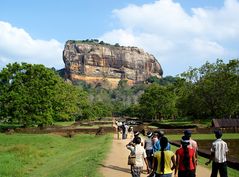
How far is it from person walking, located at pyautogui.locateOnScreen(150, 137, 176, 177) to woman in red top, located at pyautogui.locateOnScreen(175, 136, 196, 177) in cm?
27

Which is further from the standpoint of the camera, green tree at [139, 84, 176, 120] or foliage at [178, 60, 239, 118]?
green tree at [139, 84, 176, 120]

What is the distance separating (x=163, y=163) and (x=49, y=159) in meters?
16.9

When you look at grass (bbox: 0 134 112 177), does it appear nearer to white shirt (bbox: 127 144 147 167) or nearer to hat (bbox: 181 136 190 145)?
white shirt (bbox: 127 144 147 167)

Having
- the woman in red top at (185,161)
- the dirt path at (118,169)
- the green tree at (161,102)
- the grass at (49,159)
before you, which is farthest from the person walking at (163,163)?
the green tree at (161,102)

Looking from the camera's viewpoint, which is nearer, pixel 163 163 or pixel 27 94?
pixel 163 163

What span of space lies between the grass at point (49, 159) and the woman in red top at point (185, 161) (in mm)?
5433

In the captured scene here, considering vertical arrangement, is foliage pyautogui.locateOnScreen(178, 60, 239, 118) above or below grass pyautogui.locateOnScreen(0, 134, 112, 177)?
above

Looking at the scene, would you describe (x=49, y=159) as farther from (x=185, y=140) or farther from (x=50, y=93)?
(x=50, y=93)

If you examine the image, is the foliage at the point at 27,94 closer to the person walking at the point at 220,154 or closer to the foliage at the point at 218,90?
the foliage at the point at 218,90

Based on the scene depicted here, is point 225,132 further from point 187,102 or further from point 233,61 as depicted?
point 187,102

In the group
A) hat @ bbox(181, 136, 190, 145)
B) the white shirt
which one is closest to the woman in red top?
hat @ bbox(181, 136, 190, 145)

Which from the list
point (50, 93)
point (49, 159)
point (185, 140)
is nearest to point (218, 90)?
point (50, 93)

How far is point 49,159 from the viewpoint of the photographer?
80.8ft

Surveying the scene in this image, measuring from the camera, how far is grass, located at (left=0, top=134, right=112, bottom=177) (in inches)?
669
